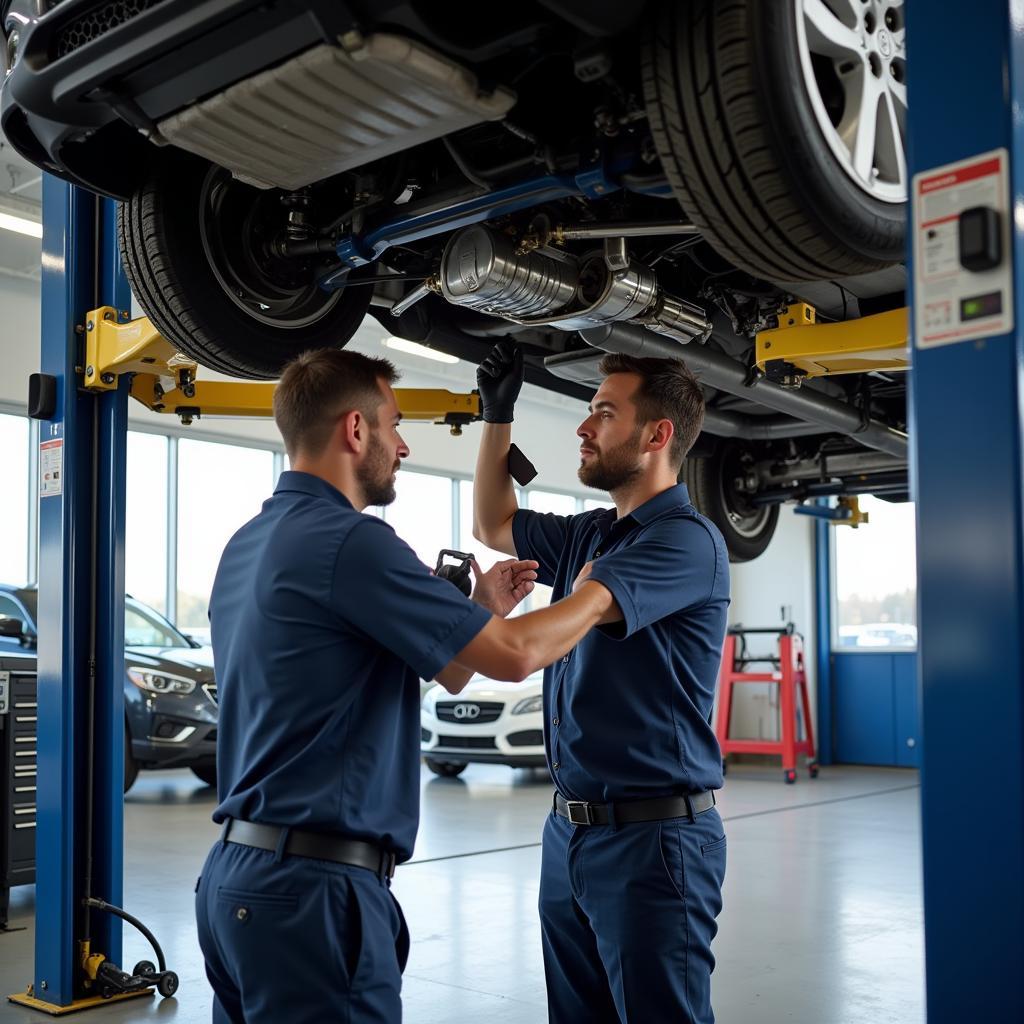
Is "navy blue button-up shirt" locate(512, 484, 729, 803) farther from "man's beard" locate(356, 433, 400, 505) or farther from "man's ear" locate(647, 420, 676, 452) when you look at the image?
"man's beard" locate(356, 433, 400, 505)

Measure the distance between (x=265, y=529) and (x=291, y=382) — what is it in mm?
258

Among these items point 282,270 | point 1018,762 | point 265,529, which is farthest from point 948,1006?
point 282,270

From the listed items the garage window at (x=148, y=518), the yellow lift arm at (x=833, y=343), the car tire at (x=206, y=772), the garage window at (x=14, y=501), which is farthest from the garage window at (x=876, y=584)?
the yellow lift arm at (x=833, y=343)

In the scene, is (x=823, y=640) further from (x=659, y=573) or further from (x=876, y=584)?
(x=659, y=573)

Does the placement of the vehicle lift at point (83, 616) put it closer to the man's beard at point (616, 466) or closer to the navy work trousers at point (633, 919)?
the man's beard at point (616, 466)

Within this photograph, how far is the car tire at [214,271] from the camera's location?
2.49m

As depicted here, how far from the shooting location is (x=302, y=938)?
4.99 ft

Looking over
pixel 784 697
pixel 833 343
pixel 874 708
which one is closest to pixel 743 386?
pixel 833 343

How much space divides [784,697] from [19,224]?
6.83m

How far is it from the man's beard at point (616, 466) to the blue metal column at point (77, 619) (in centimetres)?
165

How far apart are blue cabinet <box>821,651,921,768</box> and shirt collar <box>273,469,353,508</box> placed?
365 inches

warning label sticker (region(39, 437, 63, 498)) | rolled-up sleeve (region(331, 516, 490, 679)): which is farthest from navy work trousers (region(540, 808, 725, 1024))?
warning label sticker (region(39, 437, 63, 498))

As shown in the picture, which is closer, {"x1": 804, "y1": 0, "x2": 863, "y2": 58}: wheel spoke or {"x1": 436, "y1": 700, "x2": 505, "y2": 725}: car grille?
{"x1": 804, "y1": 0, "x2": 863, "y2": 58}: wheel spoke

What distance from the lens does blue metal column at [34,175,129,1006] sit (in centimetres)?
326
